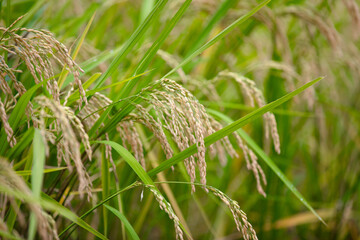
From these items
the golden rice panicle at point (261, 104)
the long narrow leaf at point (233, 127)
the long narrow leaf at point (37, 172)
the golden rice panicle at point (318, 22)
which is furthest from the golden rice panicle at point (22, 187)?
the golden rice panicle at point (318, 22)

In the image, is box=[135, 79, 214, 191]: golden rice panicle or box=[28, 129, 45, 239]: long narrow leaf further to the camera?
box=[135, 79, 214, 191]: golden rice panicle

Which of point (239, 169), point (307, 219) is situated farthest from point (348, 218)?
point (239, 169)

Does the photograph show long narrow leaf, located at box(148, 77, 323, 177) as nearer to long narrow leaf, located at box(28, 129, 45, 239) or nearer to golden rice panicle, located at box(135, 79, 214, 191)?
golden rice panicle, located at box(135, 79, 214, 191)

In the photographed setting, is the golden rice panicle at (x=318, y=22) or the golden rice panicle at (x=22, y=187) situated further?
the golden rice panicle at (x=318, y=22)

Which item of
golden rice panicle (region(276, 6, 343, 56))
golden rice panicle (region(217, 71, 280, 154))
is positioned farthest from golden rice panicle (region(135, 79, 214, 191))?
golden rice panicle (region(276, 6, 343, 56))

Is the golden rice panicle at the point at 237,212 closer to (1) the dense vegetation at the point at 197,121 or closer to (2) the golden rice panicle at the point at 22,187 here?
(1) the dense vegetation at the point at 197,121

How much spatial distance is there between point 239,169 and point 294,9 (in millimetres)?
925

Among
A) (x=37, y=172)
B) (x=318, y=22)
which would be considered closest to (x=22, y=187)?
(x=37, y=172)

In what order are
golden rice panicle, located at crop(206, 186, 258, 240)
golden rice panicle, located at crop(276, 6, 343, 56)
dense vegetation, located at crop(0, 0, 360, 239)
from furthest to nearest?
golden rice panicle, located at crop(276, 6, 343, 56)
dense vegetation, located at crop(0, 0, 360, 239)
golden rice panicle, located at crop(206, 186, 258, 240)

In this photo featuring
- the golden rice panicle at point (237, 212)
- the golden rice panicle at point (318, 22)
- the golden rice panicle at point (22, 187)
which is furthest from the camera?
the golden rice panicle at point (318, 22)

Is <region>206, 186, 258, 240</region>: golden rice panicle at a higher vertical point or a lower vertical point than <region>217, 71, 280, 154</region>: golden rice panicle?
lower

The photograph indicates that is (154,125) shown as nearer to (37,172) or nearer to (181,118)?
(181,118)

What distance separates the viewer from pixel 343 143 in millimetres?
2361

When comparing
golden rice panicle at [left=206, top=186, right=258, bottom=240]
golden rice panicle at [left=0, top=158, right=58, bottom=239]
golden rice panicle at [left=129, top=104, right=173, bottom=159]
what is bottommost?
golden rice panicle at [left=206, top=186, right=258, bottom=240]
